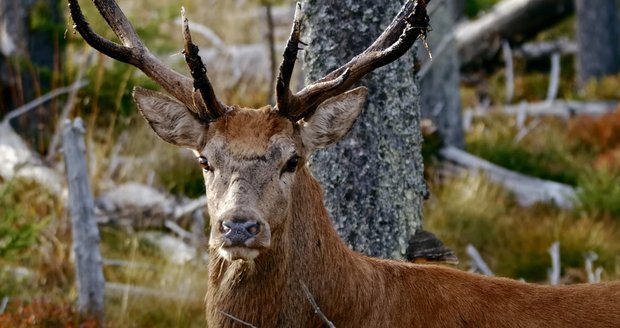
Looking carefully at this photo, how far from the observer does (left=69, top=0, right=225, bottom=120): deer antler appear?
189 inches

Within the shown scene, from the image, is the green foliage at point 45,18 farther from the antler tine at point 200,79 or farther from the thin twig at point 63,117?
the antler tine at point 200,79

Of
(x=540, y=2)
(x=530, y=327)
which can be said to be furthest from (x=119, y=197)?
(x=540, y=2)

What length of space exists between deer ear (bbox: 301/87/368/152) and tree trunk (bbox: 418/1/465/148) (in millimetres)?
6521

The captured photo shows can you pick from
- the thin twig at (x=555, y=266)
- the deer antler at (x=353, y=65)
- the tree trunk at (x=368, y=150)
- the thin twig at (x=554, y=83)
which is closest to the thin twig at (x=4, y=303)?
the tree trunk at (x=368, y=150)

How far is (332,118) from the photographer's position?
5.04m

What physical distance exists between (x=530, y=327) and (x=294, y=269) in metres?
1.20

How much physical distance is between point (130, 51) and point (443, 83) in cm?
745

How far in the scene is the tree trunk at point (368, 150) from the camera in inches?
239

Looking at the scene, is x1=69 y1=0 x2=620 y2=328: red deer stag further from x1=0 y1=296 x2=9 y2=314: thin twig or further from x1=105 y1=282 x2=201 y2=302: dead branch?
x1=105 y1=282 x2=201 y2=302: dead branch

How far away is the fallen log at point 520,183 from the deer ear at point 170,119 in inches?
242

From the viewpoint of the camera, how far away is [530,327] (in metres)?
4.93

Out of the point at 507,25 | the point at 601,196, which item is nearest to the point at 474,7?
the point at 507,25

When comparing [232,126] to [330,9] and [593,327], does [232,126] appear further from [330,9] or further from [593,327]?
[593,327]

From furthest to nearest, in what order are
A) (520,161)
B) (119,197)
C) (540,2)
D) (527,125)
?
(540,2) < (527,125) < (520,161) < (119,197)
